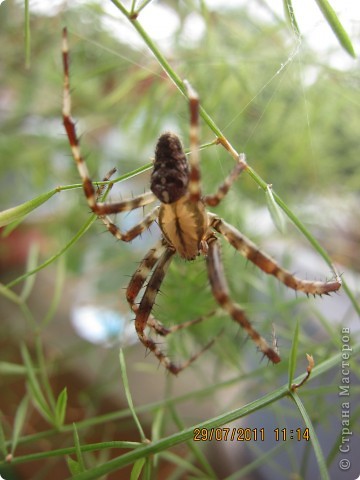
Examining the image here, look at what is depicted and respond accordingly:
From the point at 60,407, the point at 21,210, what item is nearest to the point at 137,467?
the point at 60,407

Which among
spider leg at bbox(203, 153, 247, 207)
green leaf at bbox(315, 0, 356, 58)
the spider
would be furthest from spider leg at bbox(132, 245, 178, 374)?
green leaf at bbox(315, 0, 356, 58)

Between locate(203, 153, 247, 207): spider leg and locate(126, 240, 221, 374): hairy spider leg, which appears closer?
locate(203, 153, 247, 207): spider leg

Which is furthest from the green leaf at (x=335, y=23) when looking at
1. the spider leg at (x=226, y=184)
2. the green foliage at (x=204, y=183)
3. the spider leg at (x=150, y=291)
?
the spider leg at (x=150, y=291)

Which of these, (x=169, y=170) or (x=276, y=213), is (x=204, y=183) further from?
(x=276, y=213)

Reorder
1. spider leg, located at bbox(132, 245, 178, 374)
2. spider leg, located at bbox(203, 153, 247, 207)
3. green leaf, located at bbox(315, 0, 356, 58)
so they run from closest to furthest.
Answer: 1. green leaf, located at bbox(315, 0, 356, 58)
2. spider leg, located at bbox(203, 153, 247, 207)
3. spider leg, located at bbox(132, 245, 178, 374)

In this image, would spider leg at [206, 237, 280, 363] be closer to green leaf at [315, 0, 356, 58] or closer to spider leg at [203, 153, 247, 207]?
spider leg at [203, 153, 247, 207]

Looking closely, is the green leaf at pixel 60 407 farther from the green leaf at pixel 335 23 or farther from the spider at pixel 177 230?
the green leaf at pixel 335 23
